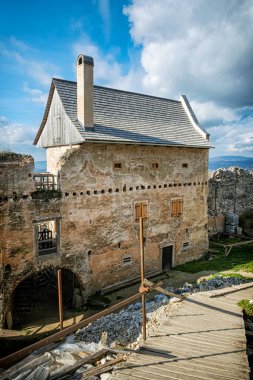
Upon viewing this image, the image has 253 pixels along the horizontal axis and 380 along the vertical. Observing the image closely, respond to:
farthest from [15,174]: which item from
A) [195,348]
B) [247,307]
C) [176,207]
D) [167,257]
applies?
[167,257]

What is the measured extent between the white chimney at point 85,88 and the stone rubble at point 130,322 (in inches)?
401

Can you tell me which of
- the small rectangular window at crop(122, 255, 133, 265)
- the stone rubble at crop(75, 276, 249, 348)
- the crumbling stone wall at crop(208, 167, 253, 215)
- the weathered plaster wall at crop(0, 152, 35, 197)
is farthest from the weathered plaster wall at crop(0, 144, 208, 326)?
the crumbling stone wall at crop(208, 167, 253, 215)

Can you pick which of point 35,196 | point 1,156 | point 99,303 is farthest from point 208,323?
point 1,156

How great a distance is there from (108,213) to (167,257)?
6.48 meters

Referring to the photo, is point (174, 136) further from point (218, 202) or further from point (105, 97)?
point (218, 202)

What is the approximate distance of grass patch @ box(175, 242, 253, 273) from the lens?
19.9m

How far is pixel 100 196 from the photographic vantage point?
56.7 ft

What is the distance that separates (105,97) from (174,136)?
559cm

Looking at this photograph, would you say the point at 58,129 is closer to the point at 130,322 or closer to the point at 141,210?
the point at 141,210

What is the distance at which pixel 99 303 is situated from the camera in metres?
16.1

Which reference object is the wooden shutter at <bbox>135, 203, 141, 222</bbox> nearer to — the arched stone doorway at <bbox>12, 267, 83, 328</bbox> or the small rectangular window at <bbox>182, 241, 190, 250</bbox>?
the small rectangular window at <bbox>182, 241, 190, 250</bbox>

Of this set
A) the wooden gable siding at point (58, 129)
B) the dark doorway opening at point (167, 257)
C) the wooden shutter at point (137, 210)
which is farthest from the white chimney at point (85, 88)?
the dark doorway opening at point (167, 257)

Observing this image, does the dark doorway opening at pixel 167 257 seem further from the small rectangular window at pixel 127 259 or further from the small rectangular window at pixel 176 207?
the small rectangular window at pixel 127 259

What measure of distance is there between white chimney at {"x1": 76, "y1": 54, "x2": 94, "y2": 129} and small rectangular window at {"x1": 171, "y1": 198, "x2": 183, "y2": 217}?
8301mm
